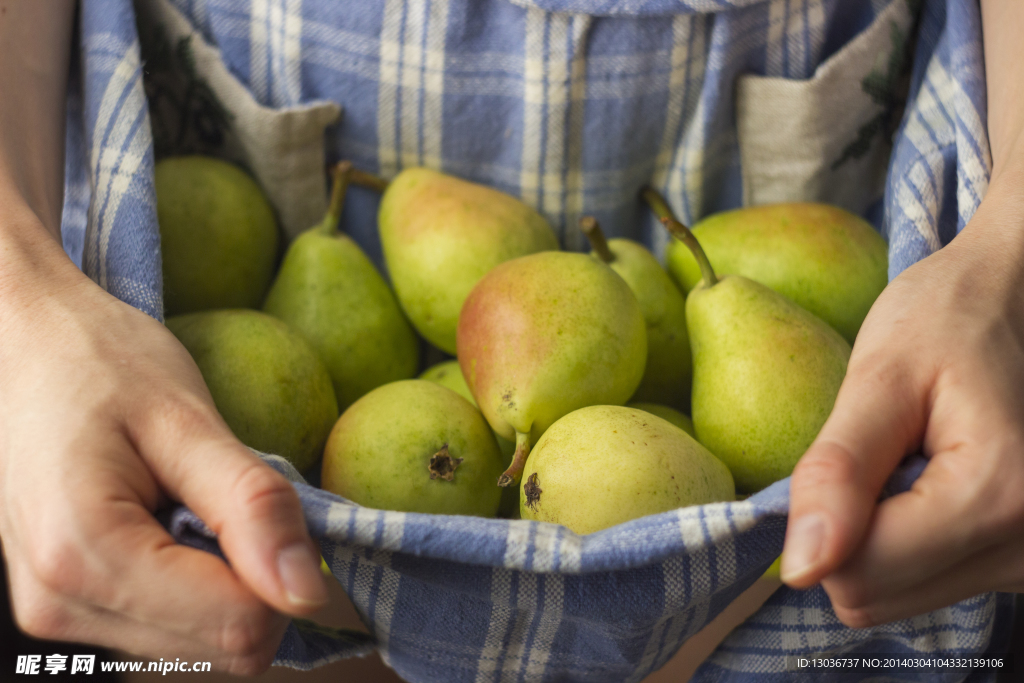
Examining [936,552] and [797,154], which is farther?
[797,154]

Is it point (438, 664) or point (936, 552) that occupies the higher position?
point (936, 552)

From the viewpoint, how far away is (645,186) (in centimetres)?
69

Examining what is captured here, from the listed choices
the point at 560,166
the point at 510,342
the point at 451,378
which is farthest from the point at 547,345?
the point at 560,166

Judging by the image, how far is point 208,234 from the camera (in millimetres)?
622

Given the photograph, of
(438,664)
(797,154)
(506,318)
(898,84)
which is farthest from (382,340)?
(898,84)

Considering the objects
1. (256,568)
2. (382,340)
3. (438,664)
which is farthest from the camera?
(382,340)

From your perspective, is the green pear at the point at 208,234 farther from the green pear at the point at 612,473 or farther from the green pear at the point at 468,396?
the green pear at the point at 612,473

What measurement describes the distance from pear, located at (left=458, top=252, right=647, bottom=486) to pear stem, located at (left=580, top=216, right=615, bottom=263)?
0.05 meters

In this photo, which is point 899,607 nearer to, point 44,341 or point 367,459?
point 367,459

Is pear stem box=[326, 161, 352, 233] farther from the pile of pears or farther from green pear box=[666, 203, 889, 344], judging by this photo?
green pear box=[666, 203, 889, 344]

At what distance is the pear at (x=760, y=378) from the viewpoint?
0.47 meters

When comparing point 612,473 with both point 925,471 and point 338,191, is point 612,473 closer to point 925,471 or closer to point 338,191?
point 925,471

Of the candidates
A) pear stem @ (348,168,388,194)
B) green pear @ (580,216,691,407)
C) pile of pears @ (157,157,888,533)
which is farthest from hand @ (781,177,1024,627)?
pear stem @ (348,168,388,194)

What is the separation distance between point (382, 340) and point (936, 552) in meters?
0.44
